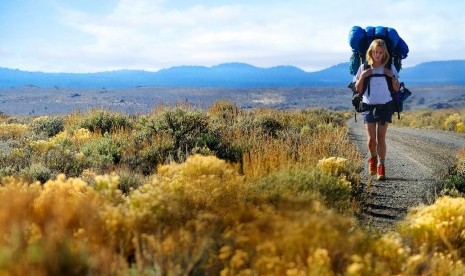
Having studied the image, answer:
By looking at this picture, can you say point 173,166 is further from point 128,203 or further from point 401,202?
point 401,202

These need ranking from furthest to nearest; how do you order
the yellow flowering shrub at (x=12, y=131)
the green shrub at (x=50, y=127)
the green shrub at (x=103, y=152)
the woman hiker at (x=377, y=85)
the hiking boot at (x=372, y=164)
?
the green shrub at (x=50, y=127), the yellow flowering shrub at (x=12, y=131), the green shrub at (x=103, y=152), the hiking boot at (x=372, y=164), the woman hiker at (x=377, y=85)

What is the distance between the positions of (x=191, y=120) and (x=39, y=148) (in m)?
3.20

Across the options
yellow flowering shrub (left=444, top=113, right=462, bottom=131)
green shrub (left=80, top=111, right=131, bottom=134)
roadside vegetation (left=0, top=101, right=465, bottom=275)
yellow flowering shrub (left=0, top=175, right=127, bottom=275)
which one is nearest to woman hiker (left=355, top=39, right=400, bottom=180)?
roadside vegetation (left=0, top=101, right=465, bottom=275)

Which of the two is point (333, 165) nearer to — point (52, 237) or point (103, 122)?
point (52, 237)

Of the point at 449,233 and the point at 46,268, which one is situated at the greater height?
the point at 46,268

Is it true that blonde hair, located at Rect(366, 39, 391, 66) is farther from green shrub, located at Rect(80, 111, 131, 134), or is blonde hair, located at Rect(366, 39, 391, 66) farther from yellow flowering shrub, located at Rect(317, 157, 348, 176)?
green shrub, located at Rect(80, 111, 131, 134)

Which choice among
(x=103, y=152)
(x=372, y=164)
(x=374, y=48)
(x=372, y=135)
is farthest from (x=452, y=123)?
(x=103, y=152)

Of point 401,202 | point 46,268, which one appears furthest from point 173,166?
point 401,202

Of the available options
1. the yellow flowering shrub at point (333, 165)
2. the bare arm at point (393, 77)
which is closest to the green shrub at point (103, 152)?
the yellow flowering shrub at point (333, 165)

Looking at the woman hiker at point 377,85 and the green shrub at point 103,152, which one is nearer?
the woman hiker at point 377,85

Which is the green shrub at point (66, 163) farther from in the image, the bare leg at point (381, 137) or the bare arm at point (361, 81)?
the bare leg at point (381, 137)

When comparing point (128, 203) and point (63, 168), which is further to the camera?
point (63, 168)

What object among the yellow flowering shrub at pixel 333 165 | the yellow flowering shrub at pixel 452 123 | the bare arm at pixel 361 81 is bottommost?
the yellow flowering shrub at pixel 452 123

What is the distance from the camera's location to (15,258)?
2916 millimetres
